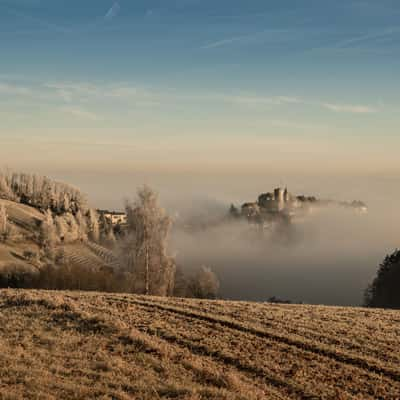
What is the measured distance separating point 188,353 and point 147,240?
31392 mm

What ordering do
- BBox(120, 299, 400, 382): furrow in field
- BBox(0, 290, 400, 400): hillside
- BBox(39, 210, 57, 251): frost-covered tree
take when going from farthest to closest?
BBox(39, 210, 57, 251): frost-covered tree < BBox(120, 299, 400, 382): furrow in field < BBox(0, 290, 400, 400): hillside

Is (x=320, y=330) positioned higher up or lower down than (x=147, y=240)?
Result: lower down

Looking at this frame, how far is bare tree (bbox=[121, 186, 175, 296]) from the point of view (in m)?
50.3

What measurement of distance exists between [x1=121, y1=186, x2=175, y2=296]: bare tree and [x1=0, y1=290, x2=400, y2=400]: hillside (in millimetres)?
20377

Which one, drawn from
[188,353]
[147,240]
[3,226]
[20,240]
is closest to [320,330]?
[188,353]

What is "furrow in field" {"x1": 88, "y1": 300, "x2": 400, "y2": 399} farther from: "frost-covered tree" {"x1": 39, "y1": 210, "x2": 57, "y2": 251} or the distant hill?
"frost-covered tree" {"x1": 39, "y1": 210, "x2": 57, "y2": 251}

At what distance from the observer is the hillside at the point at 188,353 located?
15.4 meters

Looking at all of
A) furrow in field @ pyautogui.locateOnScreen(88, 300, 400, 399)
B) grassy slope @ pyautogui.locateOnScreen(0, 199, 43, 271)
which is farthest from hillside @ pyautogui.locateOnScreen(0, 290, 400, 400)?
grassy slope @ pyautogui.locateOnScreen(0, 199, 43, 271)

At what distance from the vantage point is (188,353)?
64.0ft

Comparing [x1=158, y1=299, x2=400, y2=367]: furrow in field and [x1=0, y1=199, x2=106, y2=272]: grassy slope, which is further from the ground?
[x1=158, y1=299, x2=400, y2=367]: furrow in field

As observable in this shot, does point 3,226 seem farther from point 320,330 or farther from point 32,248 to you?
point 320,330

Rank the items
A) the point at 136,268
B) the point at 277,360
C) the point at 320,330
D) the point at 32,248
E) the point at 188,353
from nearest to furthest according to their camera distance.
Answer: the point at 277,360 → the point at 188,353 → the point at 320,330 → the point at 136,268 → the point at 32,248

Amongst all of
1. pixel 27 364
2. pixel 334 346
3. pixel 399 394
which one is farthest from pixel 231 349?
pixel 27 364

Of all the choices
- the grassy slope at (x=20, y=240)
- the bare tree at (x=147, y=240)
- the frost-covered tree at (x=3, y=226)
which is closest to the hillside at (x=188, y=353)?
the bare tree at (x=147, y=240)
